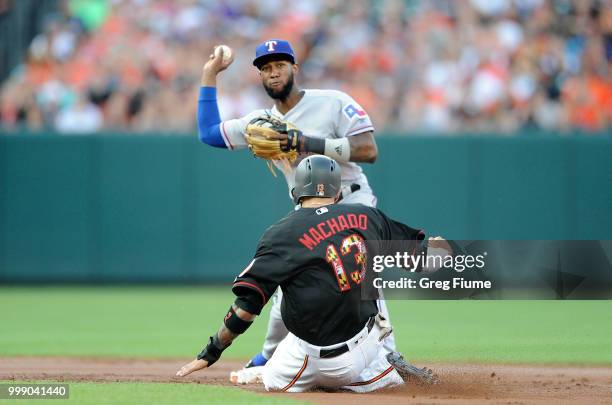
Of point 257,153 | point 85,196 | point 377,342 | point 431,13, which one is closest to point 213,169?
point 85,196

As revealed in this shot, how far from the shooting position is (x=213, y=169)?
41.2ft

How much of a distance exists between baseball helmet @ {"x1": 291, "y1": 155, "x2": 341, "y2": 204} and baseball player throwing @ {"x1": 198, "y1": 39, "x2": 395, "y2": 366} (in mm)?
513

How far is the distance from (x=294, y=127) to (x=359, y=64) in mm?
7381

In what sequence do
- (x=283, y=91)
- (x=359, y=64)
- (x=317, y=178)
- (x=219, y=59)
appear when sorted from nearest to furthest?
(x=317, y=178) → (x=283, y=91) → (x=219, y=59) → (x=359, y=64)

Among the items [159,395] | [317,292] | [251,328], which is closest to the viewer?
[159,395]

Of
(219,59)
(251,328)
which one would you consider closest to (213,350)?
(219,59)

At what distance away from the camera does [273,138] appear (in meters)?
5.83

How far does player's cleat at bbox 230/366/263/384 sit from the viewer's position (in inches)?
233

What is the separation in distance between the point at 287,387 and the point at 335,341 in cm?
40

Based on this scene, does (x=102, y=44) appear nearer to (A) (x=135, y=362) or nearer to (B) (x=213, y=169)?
(B) (x=213, y=169)

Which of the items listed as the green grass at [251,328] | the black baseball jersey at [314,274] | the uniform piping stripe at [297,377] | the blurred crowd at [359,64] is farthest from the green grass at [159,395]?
the blurred crowd at [359,64]

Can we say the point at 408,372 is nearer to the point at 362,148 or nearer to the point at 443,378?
the point at 443,378

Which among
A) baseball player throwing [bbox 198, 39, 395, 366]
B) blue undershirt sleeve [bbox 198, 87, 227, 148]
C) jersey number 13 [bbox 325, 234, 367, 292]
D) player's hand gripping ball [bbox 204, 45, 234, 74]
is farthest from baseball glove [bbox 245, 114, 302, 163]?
jersey number 13 [bbox 325, 234, 367, 292]

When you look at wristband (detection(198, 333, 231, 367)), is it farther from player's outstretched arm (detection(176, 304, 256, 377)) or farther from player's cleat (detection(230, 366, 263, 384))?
player's cleat (detection(230, 366, 263, 384))
